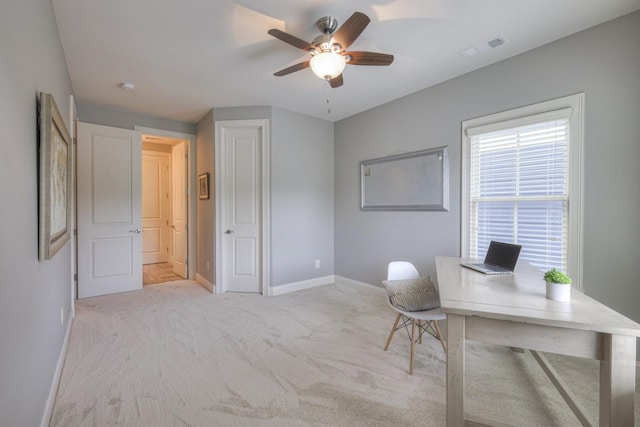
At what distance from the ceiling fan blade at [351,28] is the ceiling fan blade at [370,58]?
0.11 m

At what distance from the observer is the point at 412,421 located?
161cm

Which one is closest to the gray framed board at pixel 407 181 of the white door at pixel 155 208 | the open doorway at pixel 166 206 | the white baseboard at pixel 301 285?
the white baseboard at pixel 301 285

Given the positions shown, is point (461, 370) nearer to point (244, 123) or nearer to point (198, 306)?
point (198, 306)

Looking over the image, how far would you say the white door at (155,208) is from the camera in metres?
6.02

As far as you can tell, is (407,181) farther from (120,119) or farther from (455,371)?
(120,119)

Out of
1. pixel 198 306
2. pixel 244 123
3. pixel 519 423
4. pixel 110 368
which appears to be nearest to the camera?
pixel 519 423

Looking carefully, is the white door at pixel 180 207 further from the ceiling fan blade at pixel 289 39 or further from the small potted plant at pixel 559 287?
the small potted plant at pixel 559 287

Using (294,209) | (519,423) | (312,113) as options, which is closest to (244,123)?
(312,113)

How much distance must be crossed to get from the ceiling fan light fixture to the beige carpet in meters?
2.21

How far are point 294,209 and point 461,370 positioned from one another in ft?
10.3

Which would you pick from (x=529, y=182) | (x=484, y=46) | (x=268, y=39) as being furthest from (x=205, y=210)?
(x=529, y=182)

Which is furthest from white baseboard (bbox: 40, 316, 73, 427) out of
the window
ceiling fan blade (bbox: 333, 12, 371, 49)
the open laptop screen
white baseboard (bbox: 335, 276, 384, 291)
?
the window

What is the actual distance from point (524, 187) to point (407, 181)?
1.25 meters

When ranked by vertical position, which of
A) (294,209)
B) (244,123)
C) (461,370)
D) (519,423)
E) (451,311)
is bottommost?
(519,423)
